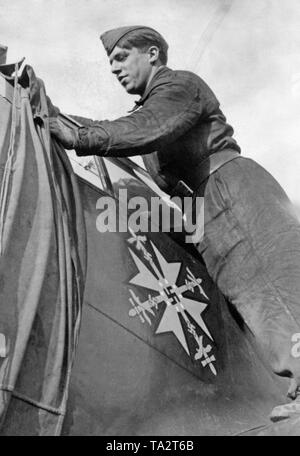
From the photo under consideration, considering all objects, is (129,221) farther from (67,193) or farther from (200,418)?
(200,418)

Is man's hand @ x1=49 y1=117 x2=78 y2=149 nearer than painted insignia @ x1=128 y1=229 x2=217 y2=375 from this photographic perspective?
Yes

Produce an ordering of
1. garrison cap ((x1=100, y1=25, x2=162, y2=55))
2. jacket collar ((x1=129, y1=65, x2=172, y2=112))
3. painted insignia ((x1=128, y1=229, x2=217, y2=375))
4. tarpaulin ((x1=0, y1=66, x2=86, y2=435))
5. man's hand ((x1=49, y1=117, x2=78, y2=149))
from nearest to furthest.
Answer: tarpaulin ((x1=0, y1=66, x2=86, y2=435))
man's hand ((x1=49, y1=117, x2=78, y2=149))
painted insignia ((x1=128, y1=229, x2=217, y2=375))
jacket collar ((x1=129, y1=65, x2=172, y2=112))
garrison cap ((x1=100, y1=25, x2=162, y2=55))

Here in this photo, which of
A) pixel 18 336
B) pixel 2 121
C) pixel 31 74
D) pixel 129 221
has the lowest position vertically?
pixel 18 336

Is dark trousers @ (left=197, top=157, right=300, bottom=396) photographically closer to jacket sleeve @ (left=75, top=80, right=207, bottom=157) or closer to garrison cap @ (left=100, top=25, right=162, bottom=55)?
jacket sleeve @ (left=75, top=80, right=207, bottom=157)

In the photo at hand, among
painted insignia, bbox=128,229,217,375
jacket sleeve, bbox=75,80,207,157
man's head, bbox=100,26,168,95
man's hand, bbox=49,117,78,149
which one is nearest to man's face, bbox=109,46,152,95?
man's head, bbox=100,26,168,95

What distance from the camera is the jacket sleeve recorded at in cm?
540

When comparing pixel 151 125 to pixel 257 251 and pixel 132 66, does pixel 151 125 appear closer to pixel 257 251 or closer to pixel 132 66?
pixel 132 66

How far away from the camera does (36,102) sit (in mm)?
5398

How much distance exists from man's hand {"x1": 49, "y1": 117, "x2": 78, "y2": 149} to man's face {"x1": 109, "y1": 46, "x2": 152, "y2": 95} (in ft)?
3.17

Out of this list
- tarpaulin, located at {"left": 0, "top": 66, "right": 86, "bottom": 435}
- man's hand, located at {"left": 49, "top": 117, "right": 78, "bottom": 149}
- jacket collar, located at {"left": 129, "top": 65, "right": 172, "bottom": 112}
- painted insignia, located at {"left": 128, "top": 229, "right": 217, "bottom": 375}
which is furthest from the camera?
jacket collar, located at {"left": 129, "top": 65, "right": 172, "bottom": 112}

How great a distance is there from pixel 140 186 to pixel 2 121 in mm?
1392

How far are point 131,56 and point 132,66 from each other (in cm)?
7

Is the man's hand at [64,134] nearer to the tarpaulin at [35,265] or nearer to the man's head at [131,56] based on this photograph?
the tarpaulin at [35,265]
